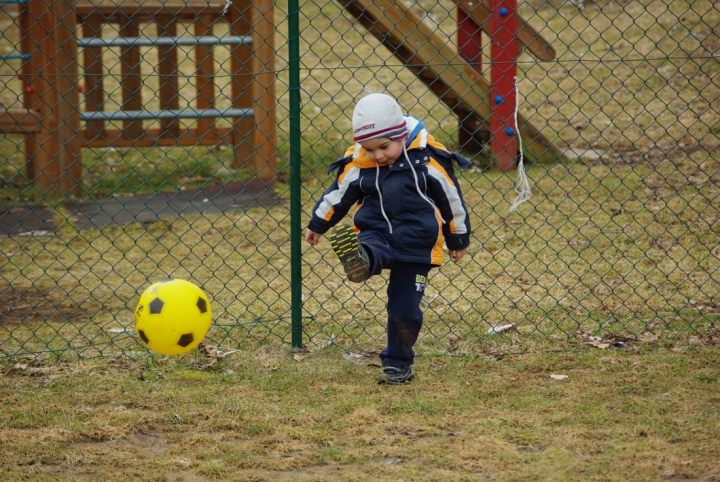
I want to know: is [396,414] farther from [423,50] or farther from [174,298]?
[423,50]

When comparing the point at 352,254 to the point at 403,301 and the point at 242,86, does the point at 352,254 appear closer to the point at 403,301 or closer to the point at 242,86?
the point at 403,301

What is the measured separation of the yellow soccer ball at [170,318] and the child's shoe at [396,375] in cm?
94

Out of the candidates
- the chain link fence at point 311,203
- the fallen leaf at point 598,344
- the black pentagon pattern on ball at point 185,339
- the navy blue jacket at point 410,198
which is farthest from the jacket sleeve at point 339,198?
the fallen leaf at point 598,344

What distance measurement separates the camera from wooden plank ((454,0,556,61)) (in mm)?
7590

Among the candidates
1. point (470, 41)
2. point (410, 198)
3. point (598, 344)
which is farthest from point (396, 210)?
point (470, 41)

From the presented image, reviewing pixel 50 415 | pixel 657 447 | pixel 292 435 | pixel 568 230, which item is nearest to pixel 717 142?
pixel 568 230

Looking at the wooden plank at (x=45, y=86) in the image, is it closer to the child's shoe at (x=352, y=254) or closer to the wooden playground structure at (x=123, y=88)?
the wooden playground structure at (x=123, y=88)

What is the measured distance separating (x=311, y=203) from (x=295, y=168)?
3.20 meters

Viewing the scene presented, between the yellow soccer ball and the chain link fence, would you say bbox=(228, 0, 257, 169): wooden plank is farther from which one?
the yellow soccer ball

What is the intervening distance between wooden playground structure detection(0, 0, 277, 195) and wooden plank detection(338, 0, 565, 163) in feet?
3.35

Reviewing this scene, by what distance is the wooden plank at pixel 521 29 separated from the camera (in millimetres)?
7590

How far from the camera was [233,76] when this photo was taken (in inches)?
276

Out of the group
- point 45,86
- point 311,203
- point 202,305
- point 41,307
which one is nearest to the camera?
point 202,305

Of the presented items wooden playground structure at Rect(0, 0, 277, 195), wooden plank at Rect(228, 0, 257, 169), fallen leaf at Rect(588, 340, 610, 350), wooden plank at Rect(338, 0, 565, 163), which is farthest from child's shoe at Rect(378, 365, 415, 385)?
wooden plank at Rect(228, 0, 257, 169)
